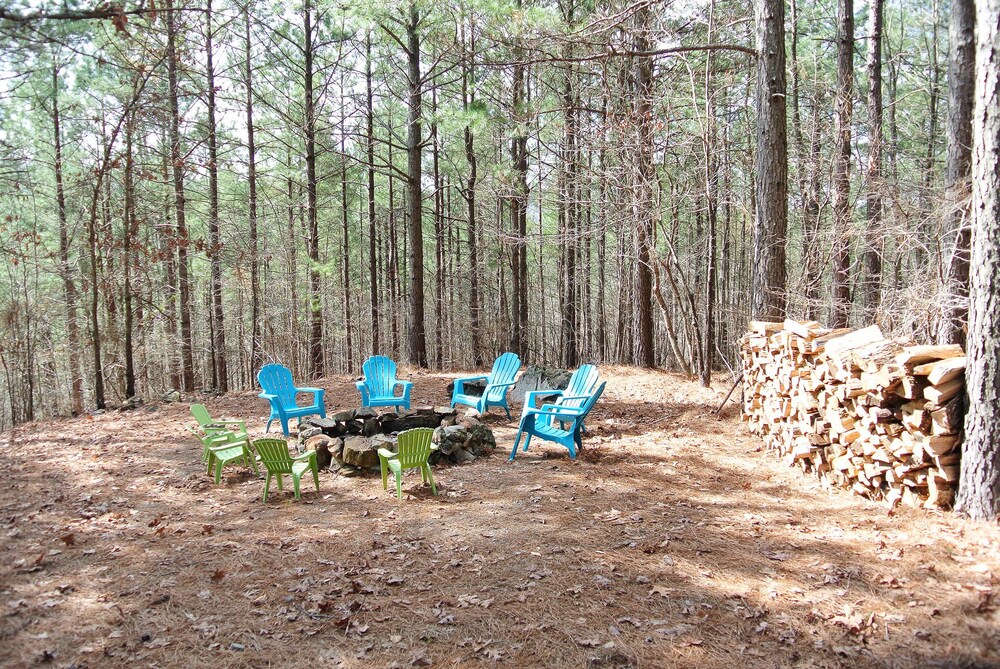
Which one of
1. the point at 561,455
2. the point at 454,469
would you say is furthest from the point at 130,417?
the point at 561,455

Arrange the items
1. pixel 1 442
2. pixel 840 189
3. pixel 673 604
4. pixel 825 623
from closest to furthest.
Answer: pixel 825 623, pixel 673 604, pixel 1 442, pixel 840 189

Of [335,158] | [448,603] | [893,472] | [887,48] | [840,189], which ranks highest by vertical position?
[887,48]

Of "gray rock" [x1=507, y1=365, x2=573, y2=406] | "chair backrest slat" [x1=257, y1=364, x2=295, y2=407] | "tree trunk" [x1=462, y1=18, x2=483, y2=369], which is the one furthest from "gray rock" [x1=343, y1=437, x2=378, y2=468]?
"tree trunk" [x1=462, y1=18, x2=483, y2=369]

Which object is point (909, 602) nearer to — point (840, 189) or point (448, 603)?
point (448, 603)

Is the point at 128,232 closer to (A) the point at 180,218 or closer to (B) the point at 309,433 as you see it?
(A) the point at 180,218

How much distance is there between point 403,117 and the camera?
45.1 ft

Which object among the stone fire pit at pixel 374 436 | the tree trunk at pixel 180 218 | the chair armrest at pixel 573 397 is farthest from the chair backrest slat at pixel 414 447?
the tree trunk at pixel 180 218

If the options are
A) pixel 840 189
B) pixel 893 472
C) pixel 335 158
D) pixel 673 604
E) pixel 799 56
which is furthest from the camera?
pixel 335 158

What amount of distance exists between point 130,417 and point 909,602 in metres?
8.43

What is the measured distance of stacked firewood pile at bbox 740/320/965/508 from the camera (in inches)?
Result: 129

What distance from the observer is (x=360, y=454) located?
495 cm

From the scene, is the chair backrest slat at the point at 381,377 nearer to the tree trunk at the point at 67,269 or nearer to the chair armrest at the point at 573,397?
the chair armrest at the point at 573,397

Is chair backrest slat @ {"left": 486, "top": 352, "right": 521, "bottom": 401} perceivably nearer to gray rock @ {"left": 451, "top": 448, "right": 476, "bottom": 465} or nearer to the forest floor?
gray rock @ {"left": 451, "top": 448, "right": 476, "bottom": 465}

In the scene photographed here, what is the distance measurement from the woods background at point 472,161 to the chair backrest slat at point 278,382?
126 inches
